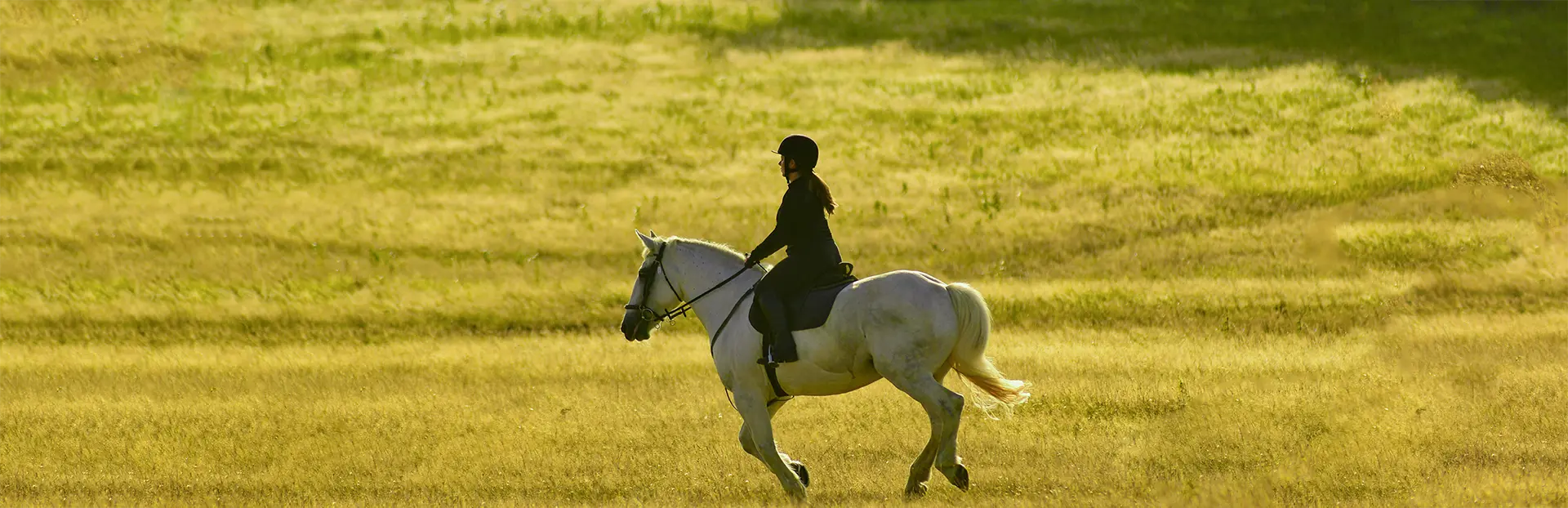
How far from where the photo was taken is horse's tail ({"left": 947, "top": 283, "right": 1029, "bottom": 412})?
11.3 meters

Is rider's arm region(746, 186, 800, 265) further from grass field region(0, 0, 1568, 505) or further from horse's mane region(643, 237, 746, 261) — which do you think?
grass field region(0, 0, 1568, 505)

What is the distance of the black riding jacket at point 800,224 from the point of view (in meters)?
11.5

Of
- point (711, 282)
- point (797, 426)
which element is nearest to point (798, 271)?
point (711, 282)

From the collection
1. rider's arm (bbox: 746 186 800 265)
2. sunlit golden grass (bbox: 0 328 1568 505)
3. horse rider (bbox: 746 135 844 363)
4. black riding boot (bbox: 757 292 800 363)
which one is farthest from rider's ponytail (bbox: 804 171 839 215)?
sunlit golden grass (bbox: 0 328 1568 505)

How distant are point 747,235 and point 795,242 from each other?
17.5m

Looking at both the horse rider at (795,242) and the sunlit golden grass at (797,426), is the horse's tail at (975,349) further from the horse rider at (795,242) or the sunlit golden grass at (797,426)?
the horse rider at (795,242)

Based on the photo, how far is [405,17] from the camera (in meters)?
49.2

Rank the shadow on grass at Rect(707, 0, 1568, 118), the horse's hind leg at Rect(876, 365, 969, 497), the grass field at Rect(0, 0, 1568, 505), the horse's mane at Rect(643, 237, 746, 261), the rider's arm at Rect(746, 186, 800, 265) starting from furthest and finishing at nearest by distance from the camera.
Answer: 1. the shadow on grass at Rect(707, 0, 1568, 118)
2. the grass field at Rect(0, 0, 1568, 505)
3. the horse's mane at Rect(643, 237, 746, 261)
4. the rider's arm at Rect(746, 186, 800, 265)
5. the horse's hind leg at Rect(876, 365, 969, 497)

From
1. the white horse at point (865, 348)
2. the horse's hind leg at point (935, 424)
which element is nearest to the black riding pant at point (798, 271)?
the white horse at point (865, 348)

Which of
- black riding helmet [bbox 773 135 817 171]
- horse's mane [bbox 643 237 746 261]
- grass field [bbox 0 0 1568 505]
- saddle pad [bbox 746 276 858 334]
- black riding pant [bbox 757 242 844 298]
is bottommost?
grass field [bbox 0 0 1568 505]

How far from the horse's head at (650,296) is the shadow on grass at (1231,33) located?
32.8m

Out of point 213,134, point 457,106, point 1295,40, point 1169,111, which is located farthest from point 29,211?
point 1295,40

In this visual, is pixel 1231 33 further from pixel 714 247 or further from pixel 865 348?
pixel 865 348

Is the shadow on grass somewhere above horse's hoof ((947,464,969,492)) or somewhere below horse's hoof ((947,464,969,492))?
below
